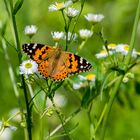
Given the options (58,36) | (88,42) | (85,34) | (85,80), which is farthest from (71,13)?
(88,42)

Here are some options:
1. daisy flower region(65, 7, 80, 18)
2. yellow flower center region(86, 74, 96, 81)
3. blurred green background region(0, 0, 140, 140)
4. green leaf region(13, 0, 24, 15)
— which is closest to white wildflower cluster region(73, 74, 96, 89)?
yellow flower center region(86, 74, 96, 81)

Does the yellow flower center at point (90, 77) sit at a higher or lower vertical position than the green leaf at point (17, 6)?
lower

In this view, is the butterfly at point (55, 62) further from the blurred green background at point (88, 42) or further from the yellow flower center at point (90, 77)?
the blurred green background at point (88, 42)

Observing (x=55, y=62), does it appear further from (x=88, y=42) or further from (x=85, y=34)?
(x=88, y=42)

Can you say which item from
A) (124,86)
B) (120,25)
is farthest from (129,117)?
(124,86)

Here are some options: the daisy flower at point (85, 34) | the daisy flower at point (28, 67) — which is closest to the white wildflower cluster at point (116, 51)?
the daisy flower at point (85, 34)

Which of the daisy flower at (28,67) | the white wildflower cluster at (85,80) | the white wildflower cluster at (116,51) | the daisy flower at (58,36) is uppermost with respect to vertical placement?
the daisy flower at (58,36)
